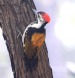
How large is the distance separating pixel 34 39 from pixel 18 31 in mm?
228

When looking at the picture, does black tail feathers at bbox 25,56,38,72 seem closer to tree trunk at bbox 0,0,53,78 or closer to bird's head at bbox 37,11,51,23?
tree trunk at bbox 0,0,53,78

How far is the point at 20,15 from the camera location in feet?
8.92

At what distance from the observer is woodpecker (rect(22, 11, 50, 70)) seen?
2.69 meters

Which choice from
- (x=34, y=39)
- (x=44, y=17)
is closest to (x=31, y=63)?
(x=34, y=39)

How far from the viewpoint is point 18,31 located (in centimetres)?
263

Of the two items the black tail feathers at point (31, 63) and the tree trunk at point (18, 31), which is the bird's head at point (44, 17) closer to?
the tree trunk at point (18, 31)

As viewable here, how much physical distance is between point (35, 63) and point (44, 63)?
0.39 feet

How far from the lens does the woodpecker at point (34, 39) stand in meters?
2.69

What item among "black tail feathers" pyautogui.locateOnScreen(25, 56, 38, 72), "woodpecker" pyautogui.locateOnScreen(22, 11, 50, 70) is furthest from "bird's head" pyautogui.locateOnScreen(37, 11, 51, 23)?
"black tail feathers" pyautogui.locateOnScreen(25, 56, 38, 72)

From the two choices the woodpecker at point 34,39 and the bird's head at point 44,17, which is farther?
the bird's head at point 44,17

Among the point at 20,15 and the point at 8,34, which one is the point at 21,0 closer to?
the point at 20,15

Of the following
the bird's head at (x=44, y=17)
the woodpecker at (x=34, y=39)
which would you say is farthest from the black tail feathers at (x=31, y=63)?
the bird's head at (x=44, y=17)

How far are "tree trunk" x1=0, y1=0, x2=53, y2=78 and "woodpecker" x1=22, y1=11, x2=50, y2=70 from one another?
0.05 m

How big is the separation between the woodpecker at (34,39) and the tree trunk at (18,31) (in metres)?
0.05
